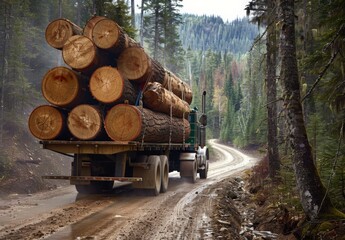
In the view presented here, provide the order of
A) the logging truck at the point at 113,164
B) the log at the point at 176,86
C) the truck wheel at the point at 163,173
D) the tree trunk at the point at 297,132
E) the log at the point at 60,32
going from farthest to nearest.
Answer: the log at the point at 176,86 < the truck wheel at the point at 163,173 < the log at the point at 60,32 < the logging truck at the point at 113,164 < the tree trunk at the point at 297,132

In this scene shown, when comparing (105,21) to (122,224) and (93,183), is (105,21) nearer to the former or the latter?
(93,183)

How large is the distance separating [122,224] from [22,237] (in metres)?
1.86

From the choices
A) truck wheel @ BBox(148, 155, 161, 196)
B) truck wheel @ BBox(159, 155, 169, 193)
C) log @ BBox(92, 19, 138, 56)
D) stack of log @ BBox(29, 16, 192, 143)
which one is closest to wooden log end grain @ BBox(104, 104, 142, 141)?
stack of log @ BBox(29, 16, 192, 143)

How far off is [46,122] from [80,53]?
2225mm

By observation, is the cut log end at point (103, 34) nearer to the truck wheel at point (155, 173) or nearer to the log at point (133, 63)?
the log at point (133, 63)

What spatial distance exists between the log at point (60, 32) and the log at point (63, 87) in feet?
3.12

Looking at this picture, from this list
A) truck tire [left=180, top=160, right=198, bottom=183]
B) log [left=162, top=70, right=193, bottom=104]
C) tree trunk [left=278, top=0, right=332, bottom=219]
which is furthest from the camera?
truck tire [left=180, top=160, right=198, bottom=183]

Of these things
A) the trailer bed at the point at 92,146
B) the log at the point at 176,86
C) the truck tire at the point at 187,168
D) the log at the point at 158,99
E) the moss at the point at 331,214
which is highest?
the log at the point at 176,86

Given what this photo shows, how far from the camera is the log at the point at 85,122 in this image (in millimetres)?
9742

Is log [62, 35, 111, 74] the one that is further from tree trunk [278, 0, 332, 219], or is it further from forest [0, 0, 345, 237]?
tree trunk [278, 0, 332, 219]

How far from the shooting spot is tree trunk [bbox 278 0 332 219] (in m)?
5.55

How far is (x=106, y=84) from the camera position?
32.1 ft

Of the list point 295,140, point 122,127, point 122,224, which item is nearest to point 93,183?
point 122,127

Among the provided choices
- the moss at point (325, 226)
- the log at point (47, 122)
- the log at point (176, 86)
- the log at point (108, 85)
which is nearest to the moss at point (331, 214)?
the moss at point (325, 226)
